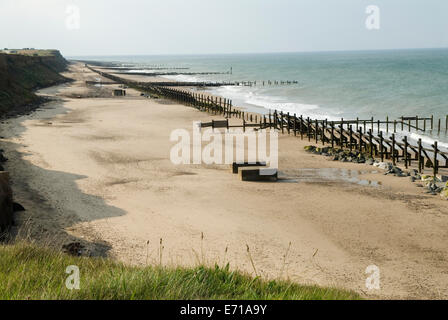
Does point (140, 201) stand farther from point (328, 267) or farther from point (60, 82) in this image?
point (60, 82)

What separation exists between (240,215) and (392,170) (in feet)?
33.6

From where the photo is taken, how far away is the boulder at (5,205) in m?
12.6

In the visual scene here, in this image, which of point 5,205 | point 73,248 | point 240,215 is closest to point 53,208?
point 5,205

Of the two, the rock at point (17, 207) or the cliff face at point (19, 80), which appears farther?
the cliff face at point (19, 80)

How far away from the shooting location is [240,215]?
1554 centimetres

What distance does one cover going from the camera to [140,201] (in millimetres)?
17000

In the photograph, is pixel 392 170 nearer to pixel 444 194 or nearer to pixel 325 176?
pixel 325 176

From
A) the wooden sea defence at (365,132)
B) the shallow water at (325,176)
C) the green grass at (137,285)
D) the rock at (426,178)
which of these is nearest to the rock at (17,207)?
the green grass at (137,285)

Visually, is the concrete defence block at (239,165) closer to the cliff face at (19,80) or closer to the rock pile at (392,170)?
the rock pile at (392,170)

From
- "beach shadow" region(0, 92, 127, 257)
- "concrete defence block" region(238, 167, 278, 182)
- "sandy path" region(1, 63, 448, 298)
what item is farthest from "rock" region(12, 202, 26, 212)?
"concrete defence block" region(238, 167, 278, 182)

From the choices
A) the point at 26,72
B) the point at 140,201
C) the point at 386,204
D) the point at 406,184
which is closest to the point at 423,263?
the point at 386,204

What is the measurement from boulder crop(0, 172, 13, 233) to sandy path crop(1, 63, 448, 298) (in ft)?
3.05

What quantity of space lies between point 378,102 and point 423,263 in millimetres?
46979

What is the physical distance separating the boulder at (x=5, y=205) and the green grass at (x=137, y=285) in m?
5.03
